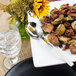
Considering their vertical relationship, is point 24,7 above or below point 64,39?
above

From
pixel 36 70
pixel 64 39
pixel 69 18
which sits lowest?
pixel 36 70

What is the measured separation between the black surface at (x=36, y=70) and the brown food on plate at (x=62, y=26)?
0.13 m

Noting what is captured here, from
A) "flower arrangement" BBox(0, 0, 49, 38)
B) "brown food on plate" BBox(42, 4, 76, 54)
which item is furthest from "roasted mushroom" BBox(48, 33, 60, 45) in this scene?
"flower arrangement" BBox(0, 0, 49, 38)

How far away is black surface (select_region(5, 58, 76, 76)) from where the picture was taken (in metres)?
0.70

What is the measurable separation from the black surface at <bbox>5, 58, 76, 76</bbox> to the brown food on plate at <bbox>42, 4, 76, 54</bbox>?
0.13 meters

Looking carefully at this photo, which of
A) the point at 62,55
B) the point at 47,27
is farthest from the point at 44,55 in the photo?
the point at 47,27

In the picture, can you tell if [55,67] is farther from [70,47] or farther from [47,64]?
[70,47]

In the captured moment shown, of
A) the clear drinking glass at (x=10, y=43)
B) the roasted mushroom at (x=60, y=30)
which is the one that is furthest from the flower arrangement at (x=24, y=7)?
the roasted mushroom at (x=60, y=30)

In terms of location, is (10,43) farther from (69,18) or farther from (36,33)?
(69,18)

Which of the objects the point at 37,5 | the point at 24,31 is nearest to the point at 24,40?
the point at 24,31

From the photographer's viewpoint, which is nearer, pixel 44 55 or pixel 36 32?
pixel 44 55

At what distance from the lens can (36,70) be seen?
744 millimetres

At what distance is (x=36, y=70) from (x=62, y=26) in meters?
0.33

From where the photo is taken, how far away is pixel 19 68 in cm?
71
